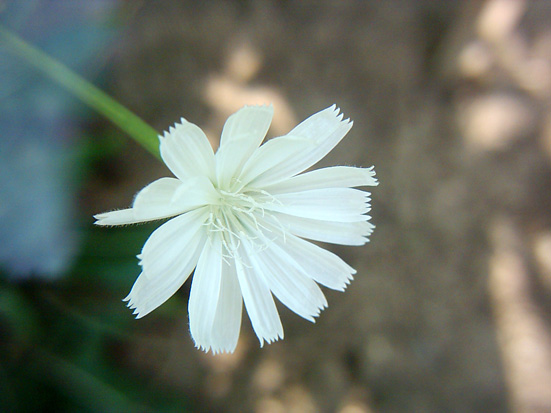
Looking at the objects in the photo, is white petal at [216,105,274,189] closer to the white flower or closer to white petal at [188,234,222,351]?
the white flower

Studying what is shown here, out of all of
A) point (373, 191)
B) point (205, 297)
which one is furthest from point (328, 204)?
point (373, 191)

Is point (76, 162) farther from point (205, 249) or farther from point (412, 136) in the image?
point (412, 136)

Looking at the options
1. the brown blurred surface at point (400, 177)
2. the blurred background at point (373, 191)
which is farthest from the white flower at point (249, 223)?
the brown blurred surface at point (400, 177)

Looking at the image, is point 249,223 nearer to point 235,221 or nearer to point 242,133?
point 235,221

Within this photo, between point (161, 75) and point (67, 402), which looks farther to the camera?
point (161, 75)

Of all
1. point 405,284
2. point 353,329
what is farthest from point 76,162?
point 405,284

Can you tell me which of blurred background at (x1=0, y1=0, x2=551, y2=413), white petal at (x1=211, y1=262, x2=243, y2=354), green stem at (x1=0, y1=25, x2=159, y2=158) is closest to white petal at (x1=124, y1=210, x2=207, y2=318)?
white petal at (x1=211, y1=262, x2=243, y2=354)
